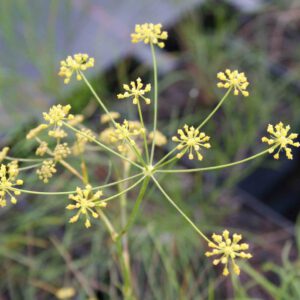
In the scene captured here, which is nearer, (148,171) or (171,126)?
(148,171)

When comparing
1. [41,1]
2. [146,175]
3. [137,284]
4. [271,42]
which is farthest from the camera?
[271,42]

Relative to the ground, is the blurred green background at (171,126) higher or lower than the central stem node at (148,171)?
higher

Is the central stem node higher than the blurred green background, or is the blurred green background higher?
the blurred green background

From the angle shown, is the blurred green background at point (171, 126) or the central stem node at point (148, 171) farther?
the blurred green background at point (171, 126)

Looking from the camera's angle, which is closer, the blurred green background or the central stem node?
the central stem node

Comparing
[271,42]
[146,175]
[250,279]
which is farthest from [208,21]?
[146,175]

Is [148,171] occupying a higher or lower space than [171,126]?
lower

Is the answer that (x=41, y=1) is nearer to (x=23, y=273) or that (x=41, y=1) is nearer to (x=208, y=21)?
(x=208, y=21)

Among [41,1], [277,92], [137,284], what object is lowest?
[137,284]
